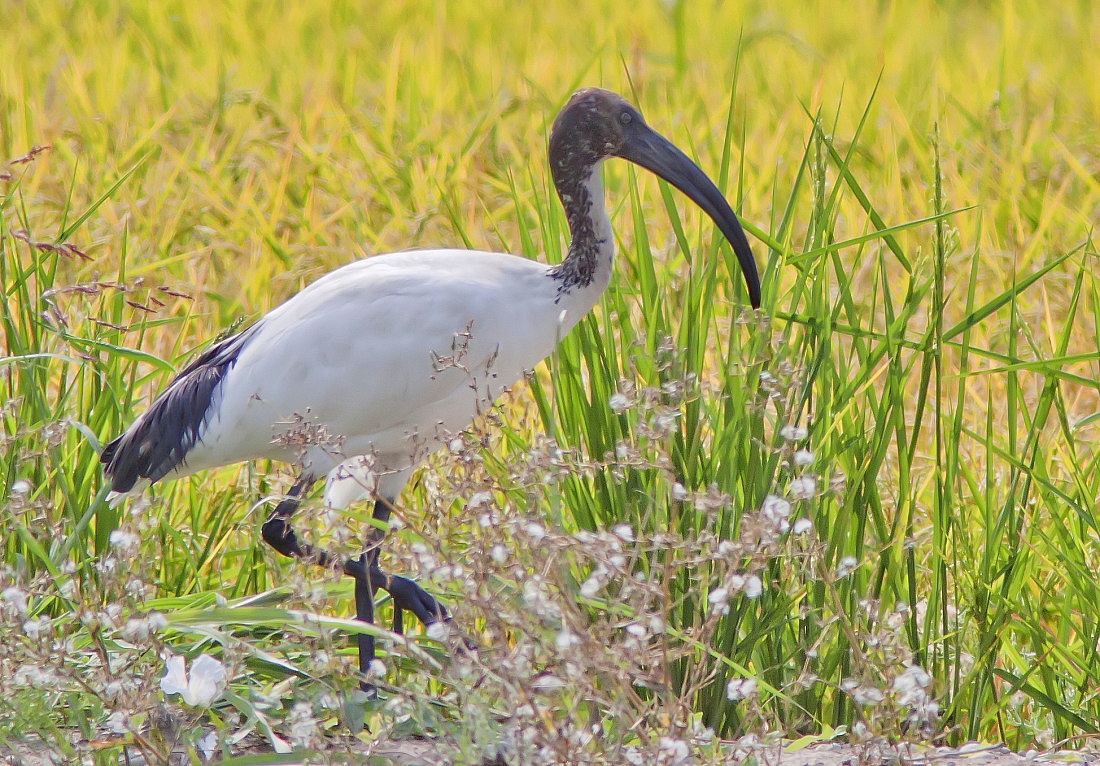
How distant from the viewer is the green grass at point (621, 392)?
206 centimetres

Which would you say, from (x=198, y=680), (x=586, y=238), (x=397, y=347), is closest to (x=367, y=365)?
(x=397, y=347)

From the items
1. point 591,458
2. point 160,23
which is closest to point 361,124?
point 160,23

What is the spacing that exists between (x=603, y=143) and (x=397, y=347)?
614 millimetres

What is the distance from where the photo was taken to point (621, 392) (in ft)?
7.64

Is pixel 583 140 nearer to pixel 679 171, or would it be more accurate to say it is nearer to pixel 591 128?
pixel 591 128

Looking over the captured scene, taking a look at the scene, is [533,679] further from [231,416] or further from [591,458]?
[231,416]

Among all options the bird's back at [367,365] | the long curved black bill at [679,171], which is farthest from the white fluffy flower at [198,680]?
the long curved black bill at [679,171]

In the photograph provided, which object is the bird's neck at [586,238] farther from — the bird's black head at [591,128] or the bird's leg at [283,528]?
the bird's leg at [283,528]

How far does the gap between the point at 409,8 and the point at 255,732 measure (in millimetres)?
6369

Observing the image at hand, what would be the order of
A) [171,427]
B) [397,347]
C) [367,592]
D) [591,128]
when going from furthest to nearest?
1. [591,128]
2. [171,427]
3. [397,347]
4. [367,592]

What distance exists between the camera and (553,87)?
20.9 feet

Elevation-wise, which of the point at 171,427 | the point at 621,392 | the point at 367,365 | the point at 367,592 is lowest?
the point at 367,592

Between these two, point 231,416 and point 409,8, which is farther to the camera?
point 409,8

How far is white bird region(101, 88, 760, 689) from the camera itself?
2.96m
